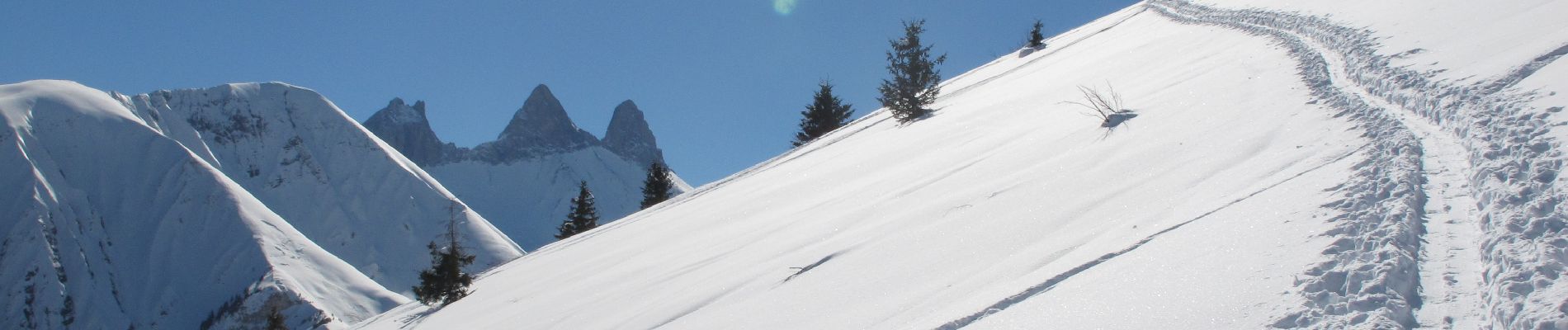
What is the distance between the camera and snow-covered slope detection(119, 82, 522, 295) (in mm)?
138375

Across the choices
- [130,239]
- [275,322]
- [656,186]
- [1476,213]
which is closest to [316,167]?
[130,239]

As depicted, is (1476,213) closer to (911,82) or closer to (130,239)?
(911,82)

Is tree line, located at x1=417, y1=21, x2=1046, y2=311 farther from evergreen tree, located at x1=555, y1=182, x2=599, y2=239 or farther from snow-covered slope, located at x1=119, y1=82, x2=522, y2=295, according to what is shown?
snow-covered slope, located at x1=119, y1=82, x2=522, y2=295

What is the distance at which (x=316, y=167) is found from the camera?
493 feet

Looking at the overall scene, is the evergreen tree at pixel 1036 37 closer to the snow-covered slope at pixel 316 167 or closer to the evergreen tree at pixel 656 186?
the evergreen tree at pixel 656 186

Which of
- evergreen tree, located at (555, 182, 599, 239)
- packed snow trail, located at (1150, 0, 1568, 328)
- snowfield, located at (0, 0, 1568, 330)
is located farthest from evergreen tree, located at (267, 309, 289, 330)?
packed snow trail, located at (1150, 0, 1568, 328)

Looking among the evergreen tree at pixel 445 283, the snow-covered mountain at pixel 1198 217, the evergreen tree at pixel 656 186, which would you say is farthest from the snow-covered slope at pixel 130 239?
the snow-covered mountain at pixel 1198 217

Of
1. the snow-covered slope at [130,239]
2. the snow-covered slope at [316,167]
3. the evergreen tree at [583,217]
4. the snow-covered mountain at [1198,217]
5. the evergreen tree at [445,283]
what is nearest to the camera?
the snow-covered mountain at [1198,217]

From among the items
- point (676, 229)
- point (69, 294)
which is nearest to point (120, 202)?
point (69, 294)

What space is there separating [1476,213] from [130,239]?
13776cm

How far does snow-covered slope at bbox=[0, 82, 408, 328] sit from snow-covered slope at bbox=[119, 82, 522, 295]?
56.3 ft

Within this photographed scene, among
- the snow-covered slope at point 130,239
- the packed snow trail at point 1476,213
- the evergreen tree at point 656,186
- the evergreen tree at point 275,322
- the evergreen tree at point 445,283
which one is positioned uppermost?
the snow-covered slope at point 130,239

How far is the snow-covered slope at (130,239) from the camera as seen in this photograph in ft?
301

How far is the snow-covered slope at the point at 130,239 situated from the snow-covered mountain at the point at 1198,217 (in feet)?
269
